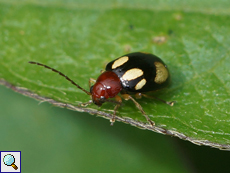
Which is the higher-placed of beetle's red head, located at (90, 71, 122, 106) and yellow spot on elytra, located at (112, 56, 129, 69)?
yellow spot on elytra, located at (112, 56, 129, 69)

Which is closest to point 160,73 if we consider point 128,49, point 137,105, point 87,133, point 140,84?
point 140,84

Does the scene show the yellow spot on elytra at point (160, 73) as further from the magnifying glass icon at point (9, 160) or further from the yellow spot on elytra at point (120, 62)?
the magnifying glass icon at point (9, 160)

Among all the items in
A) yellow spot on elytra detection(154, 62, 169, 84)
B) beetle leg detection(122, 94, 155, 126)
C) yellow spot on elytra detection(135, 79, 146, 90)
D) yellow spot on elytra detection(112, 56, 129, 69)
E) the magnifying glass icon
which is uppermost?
yellow spot on elytra detection(112, 56, 129, 69)

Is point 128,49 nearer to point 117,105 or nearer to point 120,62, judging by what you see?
point 120,62

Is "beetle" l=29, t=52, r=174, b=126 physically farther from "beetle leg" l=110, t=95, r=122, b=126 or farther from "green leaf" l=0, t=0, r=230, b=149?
"green leaf" l=0, t=0, r=230, b=149

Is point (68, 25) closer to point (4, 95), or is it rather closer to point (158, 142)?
point (4, 95)

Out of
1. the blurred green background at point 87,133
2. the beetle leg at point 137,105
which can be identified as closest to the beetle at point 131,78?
the beetle leg at point 137,105

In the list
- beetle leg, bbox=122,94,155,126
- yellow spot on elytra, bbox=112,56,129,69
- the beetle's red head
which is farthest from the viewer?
yellow spot on elytra, bbox=112,56,129,69

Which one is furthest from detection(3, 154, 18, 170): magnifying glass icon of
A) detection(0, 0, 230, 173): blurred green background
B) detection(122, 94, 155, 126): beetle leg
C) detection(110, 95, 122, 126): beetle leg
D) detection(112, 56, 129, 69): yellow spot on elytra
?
detection(112, 56, 129, 69): yellow spot on elytra
